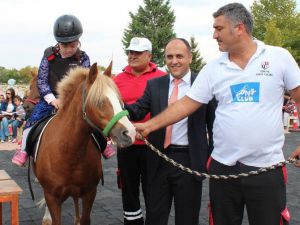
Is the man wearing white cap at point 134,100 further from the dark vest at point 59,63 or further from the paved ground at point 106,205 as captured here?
the paved ground at point 106,205

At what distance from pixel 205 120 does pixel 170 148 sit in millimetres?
384

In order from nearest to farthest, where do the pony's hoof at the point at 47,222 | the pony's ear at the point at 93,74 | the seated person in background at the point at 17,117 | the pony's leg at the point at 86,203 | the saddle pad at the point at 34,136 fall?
1. the pony's ear at the point at 93,74
2. the pony's leg at the point at 86,203
3. the saddle pad at the point at 34,136
4. the pony's hoof at the point at 47,222
5. the seated person in background at the point at 17,117

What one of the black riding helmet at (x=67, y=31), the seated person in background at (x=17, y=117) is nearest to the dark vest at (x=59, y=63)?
the black riding helmet at (x=67, y=31)

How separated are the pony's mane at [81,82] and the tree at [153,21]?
43645 mm

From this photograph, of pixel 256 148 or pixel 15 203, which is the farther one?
pixel 15 203

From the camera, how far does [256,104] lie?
8.07 ft

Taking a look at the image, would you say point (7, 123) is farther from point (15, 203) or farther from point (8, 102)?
point (15, 203)

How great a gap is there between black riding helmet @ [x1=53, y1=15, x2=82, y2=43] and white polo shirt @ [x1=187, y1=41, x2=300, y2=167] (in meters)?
2.26

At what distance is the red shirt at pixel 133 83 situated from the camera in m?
4.09

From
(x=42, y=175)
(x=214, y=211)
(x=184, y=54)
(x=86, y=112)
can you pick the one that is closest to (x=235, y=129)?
(x=214, y=211)

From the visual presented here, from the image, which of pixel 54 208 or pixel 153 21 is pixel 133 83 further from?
pixel 153 21

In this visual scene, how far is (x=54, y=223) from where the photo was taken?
3.72 m

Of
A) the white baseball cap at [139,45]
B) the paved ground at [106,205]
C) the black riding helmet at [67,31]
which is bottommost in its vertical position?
the paved ground at [106,205]

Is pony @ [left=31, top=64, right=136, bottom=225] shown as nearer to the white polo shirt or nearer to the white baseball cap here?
the white baseball cap
